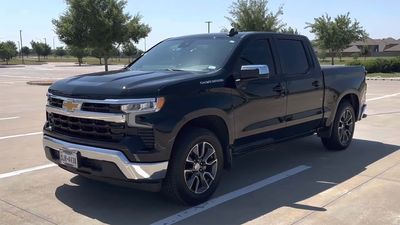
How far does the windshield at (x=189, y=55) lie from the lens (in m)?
5.53

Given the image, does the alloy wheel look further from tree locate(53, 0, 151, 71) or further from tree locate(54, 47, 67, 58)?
tree locate(54, 47, 67, 58)

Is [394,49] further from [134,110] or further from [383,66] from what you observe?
[134,110]

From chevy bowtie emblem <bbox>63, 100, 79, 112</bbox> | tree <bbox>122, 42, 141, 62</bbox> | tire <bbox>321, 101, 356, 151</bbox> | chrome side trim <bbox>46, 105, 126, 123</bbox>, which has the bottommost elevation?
tire <bbox>321, 101, 356, 151</bbox>

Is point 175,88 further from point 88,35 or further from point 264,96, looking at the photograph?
point 88,35

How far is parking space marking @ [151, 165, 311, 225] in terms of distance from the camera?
181 inches

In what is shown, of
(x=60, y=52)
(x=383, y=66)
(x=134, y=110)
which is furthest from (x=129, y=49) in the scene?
(x=60, y=52)

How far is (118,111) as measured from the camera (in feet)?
14.7

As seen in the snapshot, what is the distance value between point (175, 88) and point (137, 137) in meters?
0.62

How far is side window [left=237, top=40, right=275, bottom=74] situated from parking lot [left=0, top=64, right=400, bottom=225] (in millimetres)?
1480

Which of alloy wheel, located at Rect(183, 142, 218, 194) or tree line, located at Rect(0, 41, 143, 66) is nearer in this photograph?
alloy wheel, located at Rect(183, 142, 218, 194)

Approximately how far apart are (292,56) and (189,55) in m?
1.58

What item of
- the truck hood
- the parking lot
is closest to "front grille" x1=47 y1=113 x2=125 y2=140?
the truck hood

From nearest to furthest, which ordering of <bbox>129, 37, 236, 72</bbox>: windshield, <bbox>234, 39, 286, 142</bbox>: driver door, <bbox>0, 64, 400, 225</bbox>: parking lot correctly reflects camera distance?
1. <bbox>0, 64, 400, 225</bbox>: parking lot
2. <bbox>234, 39, 286, 142</bbox>: driver door
3. <bbox>129, 37, 236, 72</bbox>: windshield

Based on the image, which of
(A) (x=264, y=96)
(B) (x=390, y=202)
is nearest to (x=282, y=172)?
(A) (x=264, y=96)
